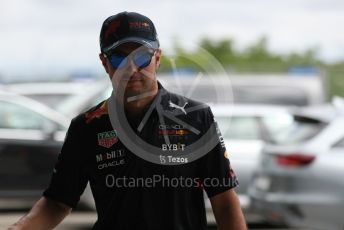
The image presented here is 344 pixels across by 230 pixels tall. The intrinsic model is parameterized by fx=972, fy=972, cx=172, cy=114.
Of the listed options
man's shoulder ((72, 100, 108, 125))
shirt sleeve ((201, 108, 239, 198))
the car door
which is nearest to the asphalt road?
the car door

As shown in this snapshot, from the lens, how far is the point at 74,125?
331 cm

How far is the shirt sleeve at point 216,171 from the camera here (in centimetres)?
317

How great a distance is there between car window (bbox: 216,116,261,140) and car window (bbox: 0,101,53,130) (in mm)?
2261

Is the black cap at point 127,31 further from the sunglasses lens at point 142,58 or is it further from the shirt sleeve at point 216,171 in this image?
the shirt sleeve at point 216,171

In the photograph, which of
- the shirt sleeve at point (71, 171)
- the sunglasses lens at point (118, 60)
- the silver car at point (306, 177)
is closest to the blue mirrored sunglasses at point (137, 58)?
the sunglasses lens at point (118, 60)

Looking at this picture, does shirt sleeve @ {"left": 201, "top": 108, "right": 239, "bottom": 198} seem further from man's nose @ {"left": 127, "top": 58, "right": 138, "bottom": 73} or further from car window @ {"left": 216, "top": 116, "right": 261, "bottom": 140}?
car window @ {"left": 216, "top": 116, "right": 261, "bottom": 140}

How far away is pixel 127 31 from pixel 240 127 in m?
9.51

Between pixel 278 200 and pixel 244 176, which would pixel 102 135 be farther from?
pixel 244 176

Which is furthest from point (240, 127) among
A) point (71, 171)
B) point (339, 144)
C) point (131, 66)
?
point (131, 66)

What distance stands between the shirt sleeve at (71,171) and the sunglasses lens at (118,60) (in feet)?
0.78

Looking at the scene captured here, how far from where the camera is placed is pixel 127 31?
324 cm

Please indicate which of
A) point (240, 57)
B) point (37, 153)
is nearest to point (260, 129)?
point (37, 153)

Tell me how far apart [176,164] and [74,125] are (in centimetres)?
40

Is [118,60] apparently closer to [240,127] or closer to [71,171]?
[71,171]
